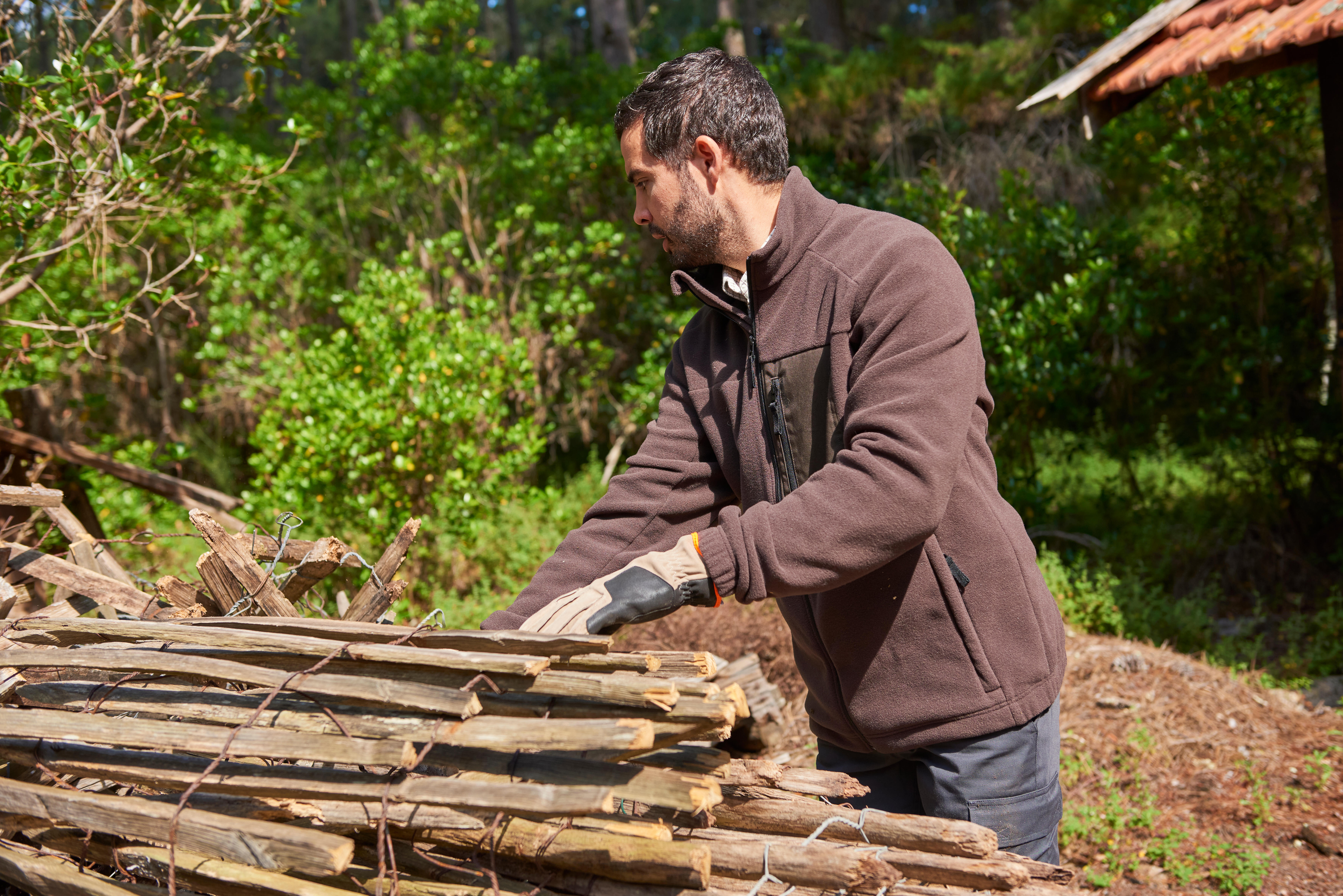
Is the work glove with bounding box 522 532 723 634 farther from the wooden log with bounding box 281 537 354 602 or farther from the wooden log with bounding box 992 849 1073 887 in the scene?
the wooden log with bounding box 281 537 354 602

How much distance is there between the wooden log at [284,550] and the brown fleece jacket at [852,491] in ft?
2.40

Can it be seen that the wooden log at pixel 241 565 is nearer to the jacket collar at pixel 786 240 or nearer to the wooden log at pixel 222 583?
the wooden log at pixel 222 583

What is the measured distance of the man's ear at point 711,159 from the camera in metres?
1.95

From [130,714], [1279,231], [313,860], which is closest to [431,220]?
[1279,231]

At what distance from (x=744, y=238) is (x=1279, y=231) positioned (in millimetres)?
6103

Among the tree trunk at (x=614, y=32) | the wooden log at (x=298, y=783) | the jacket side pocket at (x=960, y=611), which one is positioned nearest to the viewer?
the wooden log at (x=298, y=783)

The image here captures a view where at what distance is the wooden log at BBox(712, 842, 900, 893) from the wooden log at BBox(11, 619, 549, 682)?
1.62ft

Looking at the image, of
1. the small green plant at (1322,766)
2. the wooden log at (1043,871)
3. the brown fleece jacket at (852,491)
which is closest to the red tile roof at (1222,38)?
the small green plant at (1322,766)

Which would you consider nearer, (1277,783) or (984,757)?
(984,757)

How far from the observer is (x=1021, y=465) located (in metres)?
6.60

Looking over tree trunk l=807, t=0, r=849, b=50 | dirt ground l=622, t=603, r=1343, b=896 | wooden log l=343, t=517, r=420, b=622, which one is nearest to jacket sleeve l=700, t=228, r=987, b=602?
wooden log l=343, t=517, r=420, b=622

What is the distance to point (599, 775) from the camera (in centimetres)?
145

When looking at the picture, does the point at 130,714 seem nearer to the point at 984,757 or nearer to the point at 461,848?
the point at 461,848

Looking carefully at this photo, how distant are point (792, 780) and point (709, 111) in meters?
1.36
